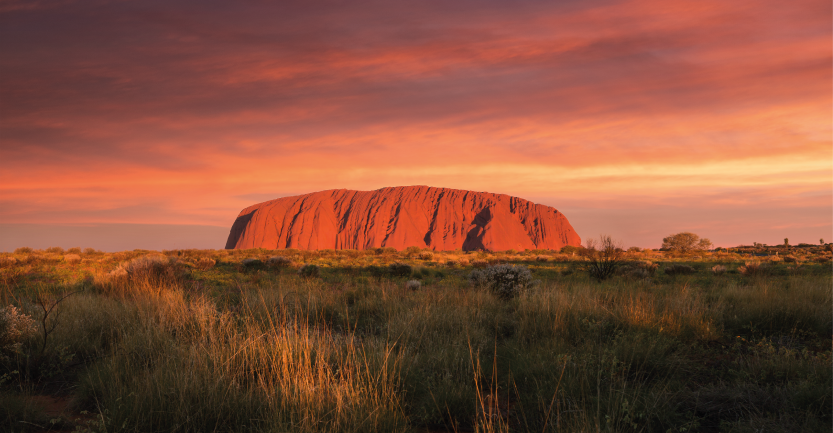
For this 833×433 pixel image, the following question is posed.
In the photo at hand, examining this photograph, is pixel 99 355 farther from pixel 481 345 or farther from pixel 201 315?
pixel 481 345

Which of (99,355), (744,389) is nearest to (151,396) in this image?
(99,355)

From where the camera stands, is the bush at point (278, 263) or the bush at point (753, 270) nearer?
the bush at point (753, 270)

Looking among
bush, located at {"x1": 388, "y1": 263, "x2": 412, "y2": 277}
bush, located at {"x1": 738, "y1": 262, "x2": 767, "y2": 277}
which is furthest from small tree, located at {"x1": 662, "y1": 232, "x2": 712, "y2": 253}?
bush, located at {"x1": 388, "y1": 263, "x2": 412, "y2": 277}

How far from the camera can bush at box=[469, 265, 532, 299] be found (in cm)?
1014

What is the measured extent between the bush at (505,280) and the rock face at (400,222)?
78997 millimetres

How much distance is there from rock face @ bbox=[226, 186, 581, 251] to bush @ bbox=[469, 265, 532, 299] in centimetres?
→ 7900

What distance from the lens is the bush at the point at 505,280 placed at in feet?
33.3

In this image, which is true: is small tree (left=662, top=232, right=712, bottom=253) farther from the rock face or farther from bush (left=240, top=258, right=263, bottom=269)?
bush (left=240, top=258, right=263, bottom=269)

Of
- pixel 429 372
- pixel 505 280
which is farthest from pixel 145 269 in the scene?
pixel 429 372

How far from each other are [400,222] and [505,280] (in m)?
87.5

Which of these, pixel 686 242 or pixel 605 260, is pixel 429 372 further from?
pixel 686 242

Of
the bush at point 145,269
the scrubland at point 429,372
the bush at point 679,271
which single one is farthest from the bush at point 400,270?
the bush at point 679,271

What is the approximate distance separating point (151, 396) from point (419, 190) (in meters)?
111

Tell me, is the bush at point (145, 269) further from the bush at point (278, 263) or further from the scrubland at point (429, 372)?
the bush at point (278, 263)
